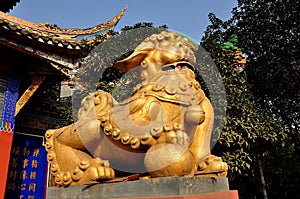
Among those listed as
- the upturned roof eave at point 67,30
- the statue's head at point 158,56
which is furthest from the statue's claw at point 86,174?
the upturned roof eave at point 67,30

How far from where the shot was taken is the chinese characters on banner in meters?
5.95

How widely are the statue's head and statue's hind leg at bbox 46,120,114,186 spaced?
0.68 metres

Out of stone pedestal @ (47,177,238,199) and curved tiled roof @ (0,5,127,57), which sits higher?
curved tiled roof @ (0,5,127,57)

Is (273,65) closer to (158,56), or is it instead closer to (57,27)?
(57,27)

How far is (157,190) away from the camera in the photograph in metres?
1.74

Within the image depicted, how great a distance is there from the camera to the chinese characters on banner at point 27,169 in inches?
234

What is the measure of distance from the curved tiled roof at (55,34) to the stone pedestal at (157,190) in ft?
13.0

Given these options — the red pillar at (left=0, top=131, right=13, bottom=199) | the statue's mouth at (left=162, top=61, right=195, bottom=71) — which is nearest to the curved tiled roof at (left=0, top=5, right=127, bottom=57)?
the red pillar at (left=0, top=131, right=13, bottom=199)

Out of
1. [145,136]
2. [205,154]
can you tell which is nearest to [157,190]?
[145,136]

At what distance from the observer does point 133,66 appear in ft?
8.43

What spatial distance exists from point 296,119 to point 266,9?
3.37 metres

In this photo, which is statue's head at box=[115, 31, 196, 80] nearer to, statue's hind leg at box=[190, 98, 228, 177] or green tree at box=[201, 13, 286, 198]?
statue's hind leg at box=[190, 98, 228, 177]

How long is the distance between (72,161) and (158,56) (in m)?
1.12

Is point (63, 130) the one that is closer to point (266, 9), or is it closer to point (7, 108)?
point (7, 108)
